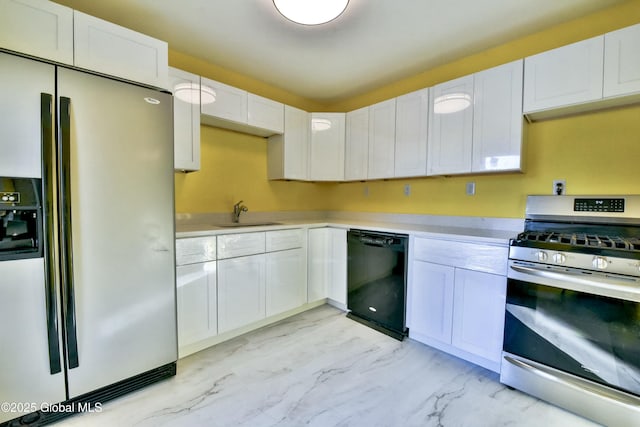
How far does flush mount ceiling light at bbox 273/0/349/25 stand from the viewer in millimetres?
1544

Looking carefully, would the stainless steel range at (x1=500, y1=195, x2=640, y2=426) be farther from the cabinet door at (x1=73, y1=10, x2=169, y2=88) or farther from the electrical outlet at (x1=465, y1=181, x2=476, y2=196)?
the cabinet door at (x1=73, y1=10, x2=169, y2=88)

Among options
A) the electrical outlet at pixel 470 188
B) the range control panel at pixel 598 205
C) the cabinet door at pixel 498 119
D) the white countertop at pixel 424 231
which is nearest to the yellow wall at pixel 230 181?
the white countertop at pixel 424 231

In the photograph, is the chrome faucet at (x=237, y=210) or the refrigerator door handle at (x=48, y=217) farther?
the chrome faucet at (x=237, y=210)

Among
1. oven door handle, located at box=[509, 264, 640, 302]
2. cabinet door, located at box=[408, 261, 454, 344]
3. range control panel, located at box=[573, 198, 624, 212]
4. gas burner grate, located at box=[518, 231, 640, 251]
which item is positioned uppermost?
range control panel, located at box=[573, 198, 624, 212]

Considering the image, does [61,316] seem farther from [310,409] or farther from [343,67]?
[343,67]

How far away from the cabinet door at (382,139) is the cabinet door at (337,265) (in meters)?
0.74

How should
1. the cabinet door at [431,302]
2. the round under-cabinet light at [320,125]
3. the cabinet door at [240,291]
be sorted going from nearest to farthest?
the cabinet door at [431,302]
the cabinet door at [240,291]
the round under-cabinet light at [320,125]

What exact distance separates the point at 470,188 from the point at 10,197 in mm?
3097

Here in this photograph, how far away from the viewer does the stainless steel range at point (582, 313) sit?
1382 millimetres

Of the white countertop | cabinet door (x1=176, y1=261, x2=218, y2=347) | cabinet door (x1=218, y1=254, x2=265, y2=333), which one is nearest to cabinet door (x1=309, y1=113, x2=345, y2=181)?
the white countertop

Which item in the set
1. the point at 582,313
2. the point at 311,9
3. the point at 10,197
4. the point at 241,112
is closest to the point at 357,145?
the point at 241,112

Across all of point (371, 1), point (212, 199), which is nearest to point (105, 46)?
point (212, 199)

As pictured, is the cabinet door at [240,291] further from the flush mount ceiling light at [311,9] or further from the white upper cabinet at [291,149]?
the flush mount ceiling light at [311,9]

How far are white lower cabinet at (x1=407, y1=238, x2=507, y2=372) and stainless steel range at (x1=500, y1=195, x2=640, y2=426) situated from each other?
95 mm
